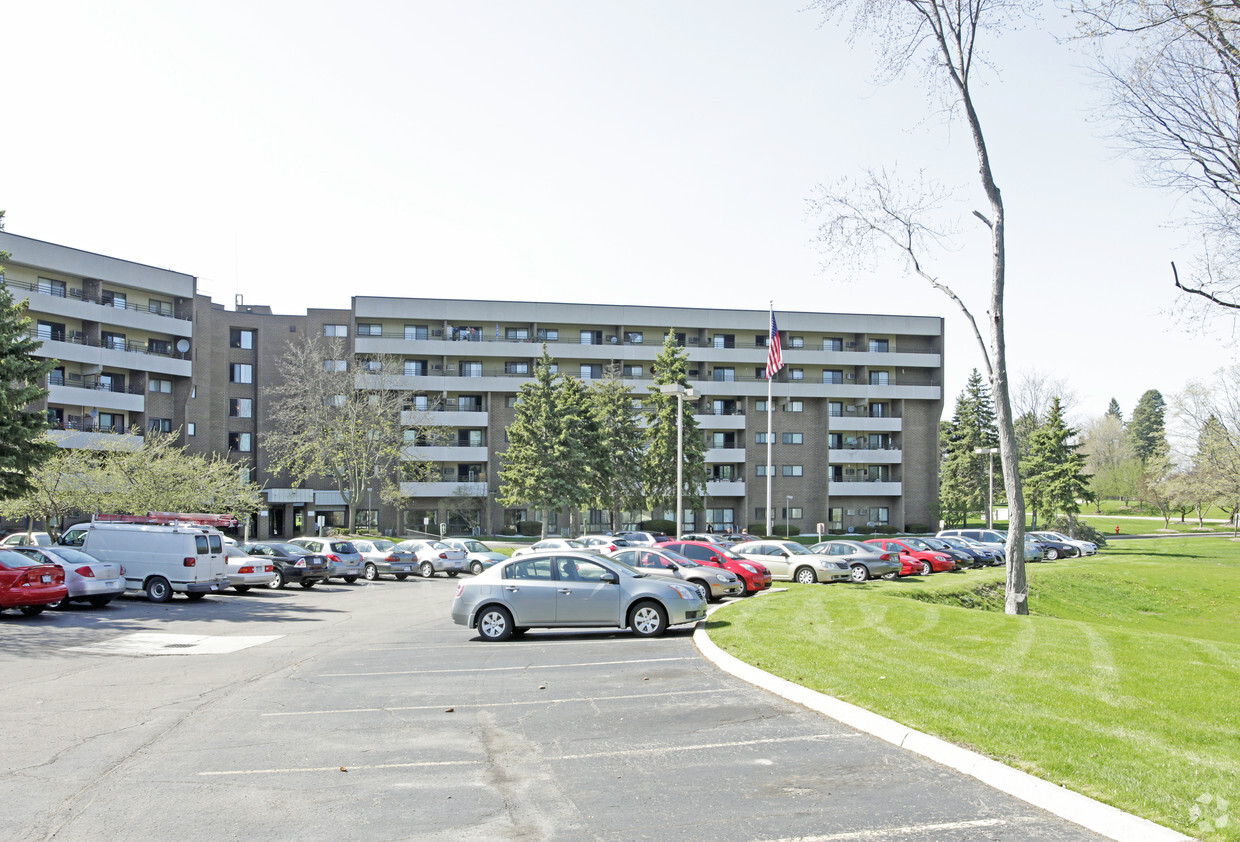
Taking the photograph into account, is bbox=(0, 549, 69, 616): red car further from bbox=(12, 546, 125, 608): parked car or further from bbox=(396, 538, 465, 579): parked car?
bbox=(396, 538, 465, 579): parked car

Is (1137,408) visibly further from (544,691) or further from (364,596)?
(544,691)

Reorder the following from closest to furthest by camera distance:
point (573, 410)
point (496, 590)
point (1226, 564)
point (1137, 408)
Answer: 1. point (496, 590)
2. point (1226, 564)
3. point (573, 410)
4. point (1137, 408)

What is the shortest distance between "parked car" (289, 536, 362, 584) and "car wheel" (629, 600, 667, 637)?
20.9m

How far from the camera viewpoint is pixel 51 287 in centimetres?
5488

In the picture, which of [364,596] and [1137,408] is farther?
[1137,408]

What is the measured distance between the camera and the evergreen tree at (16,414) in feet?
87.9

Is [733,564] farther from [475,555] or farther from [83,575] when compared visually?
[475,555]

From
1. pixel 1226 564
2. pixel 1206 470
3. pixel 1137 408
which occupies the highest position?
pixel 1137 408

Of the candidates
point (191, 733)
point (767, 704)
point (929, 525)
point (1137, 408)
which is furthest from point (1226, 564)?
point (1137, 408)

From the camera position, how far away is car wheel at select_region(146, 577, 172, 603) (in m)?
24.4

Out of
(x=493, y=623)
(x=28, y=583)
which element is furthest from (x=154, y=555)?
(x=493, y=623)

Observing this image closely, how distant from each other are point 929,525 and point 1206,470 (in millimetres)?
22075

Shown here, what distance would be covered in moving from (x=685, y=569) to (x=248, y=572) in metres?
13.9

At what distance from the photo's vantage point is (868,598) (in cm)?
2130
